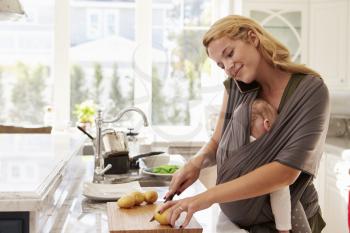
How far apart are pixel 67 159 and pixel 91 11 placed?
304 cm

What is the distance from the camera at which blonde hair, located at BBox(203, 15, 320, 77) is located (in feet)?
5.62

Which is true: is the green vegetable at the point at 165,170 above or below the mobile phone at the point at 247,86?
below

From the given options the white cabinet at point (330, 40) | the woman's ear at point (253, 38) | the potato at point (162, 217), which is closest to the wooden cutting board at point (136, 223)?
the potato at point (162, 217)

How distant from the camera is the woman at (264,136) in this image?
63.0 inches

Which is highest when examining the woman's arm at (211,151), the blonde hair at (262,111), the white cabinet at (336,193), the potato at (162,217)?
the blonde hair at (262,111)

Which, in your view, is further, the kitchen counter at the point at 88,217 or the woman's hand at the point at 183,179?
the woman's hand at the point at 183,179

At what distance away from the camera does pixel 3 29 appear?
4.90 m

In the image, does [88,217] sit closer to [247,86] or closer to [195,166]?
[195,166]

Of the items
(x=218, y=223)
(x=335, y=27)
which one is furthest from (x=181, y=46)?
(x=218, y=223)

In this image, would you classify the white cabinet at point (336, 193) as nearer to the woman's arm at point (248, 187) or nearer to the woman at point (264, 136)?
the woman at point (264, 136)

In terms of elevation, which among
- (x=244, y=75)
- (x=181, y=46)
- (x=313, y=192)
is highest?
(x=181, y=46)

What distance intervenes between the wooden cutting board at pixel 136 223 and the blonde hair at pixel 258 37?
22.6 inches

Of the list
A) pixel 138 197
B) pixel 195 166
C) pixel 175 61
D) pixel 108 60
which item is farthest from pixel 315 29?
pixel 138 197

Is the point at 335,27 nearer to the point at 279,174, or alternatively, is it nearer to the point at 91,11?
the point at 91,11
